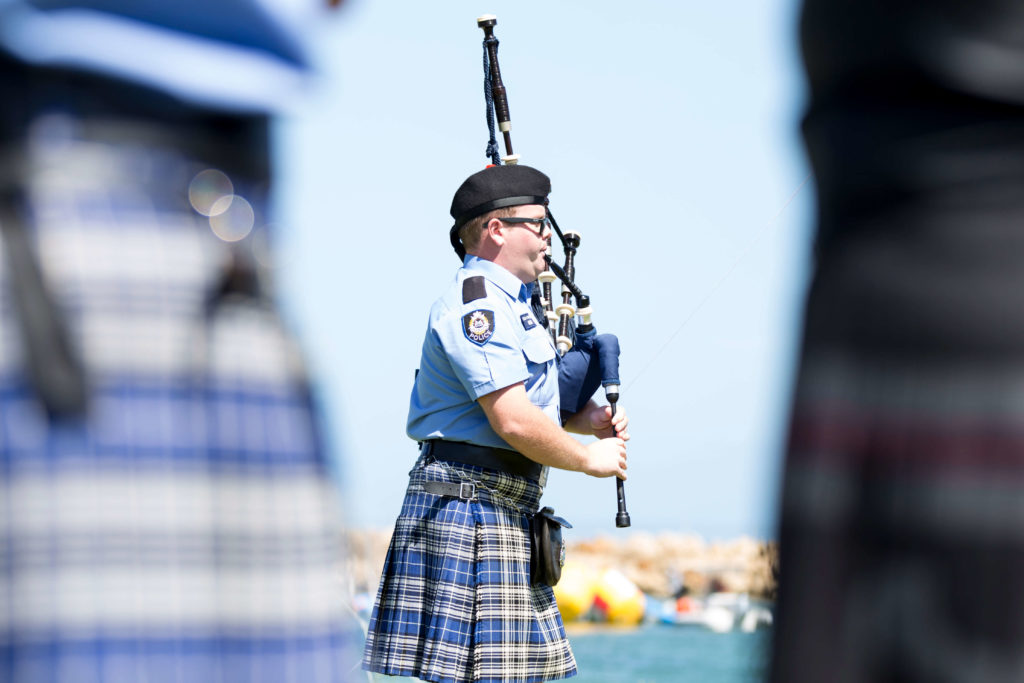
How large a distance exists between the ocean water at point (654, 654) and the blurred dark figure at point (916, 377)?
2.90 m

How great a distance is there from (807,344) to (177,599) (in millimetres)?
555

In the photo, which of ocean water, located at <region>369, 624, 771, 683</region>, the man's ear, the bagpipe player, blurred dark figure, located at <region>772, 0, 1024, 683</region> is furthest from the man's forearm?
blurred dark figure, located at <region>772, 0, 1024, 683</region>

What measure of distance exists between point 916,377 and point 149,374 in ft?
2.02

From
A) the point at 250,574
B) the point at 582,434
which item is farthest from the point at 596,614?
the point at 250,574

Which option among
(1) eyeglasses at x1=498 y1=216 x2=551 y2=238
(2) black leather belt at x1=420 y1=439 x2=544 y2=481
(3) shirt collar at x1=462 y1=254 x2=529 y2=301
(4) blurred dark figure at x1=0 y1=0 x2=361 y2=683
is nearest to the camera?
(4) blurred dark figure at x1=0 y1=0 x2=361 y2=683

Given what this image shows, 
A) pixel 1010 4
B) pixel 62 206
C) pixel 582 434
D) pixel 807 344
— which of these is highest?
pixel 1010 4

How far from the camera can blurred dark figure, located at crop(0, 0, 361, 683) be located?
3.32ft

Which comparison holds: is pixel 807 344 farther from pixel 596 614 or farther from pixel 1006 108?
pixel 596 614

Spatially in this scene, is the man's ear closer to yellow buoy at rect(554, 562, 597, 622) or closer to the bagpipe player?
the bagpipe player

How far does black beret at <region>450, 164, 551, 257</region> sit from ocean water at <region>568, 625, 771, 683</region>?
186cm

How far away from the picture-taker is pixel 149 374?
Answer: 105 centimetres

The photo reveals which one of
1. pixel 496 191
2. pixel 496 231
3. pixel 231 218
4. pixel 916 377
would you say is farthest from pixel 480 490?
pixel 916 377

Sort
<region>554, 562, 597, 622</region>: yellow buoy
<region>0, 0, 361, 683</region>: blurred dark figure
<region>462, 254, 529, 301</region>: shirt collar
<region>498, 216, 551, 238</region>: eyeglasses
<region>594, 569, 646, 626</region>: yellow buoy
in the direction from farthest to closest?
<region>594, 569, 646, 626</region>: yellow buoy → <region>554, 562, 597, 622</region>: yellow buoy → <region>498, 216, 551, 238</region>: eyeglasses → <region>462, 254, 529, 301</region>: shirt collar → <region>0, 0, 361, 683</region>: blurred dark figure

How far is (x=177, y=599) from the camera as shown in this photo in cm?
104
